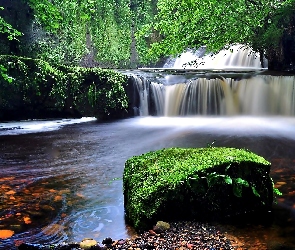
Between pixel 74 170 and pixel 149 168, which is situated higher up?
pixel 149 168

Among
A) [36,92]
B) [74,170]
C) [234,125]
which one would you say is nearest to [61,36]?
[36,92]

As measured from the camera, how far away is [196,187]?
3713 mm

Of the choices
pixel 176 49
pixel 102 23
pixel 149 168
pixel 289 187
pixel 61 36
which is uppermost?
pixel 102 23

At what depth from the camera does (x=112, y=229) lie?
374cm

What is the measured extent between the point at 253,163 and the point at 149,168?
45.9 inches

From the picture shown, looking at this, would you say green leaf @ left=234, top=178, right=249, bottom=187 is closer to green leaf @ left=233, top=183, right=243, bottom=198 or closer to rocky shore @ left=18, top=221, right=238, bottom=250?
green leaf @ left=233, top=183, right=243, bottom=198

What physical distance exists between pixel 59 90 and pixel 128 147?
5.02 meters

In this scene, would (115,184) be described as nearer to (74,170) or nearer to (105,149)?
(74,170)

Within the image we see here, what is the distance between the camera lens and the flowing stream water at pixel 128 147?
12.4 ft

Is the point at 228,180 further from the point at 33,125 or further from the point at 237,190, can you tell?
the point at 33,125

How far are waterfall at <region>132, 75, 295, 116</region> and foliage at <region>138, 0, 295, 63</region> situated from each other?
5.29ft

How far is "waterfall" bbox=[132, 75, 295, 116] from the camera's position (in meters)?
12.1

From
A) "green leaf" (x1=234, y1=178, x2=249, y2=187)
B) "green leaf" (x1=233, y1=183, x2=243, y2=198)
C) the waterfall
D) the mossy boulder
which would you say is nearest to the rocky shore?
the mossy boulder

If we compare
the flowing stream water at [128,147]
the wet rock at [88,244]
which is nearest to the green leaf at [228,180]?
the flowing stream water at [128,147]
